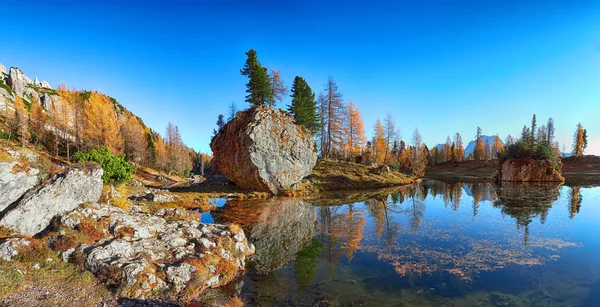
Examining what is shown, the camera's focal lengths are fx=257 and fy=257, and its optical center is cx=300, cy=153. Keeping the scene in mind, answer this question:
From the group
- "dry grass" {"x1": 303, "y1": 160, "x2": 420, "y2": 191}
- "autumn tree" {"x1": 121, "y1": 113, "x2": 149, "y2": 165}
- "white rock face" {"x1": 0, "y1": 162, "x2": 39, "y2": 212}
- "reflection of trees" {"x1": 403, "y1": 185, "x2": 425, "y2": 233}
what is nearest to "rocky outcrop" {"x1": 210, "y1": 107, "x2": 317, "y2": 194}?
"dry grass" {"x1": 303, "y1": 160, "x2": 420, "y2": 191}

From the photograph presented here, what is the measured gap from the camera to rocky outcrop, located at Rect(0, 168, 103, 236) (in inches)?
543

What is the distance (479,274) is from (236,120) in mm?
44162

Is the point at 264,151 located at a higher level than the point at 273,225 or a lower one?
higher

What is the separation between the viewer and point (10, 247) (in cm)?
1157

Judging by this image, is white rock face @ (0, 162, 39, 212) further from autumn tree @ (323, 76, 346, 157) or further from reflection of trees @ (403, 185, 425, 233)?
autumn tree @ (323, 76, 346, 157)

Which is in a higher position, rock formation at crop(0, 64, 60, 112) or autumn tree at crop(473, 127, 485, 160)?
rock formation at crop(0, 64, 60, 112)

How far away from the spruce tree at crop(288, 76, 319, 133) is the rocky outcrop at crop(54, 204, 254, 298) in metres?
43.6

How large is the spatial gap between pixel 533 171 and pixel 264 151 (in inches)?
2585

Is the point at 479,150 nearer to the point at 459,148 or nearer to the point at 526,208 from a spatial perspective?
the point at 459,148

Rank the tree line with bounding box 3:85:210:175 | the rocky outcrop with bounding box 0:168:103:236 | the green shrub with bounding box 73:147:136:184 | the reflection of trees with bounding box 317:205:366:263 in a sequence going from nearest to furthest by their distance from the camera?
the rocky outcrop with bounding box 0:168:103:236 < the reflection of trees with bounding box 317:205:366:263 < the green shrub with bounding box 73:147:136:184 < the tree line with bounding box 3:85:210:175

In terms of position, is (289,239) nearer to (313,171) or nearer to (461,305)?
(461,305)

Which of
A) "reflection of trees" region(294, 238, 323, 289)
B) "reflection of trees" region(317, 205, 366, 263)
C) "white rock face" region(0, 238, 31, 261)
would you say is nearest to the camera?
"white rock face" region(0, 238, 31, 261)

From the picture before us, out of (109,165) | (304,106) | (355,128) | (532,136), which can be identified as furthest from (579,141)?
(109,165)

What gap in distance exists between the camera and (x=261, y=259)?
1689cm
